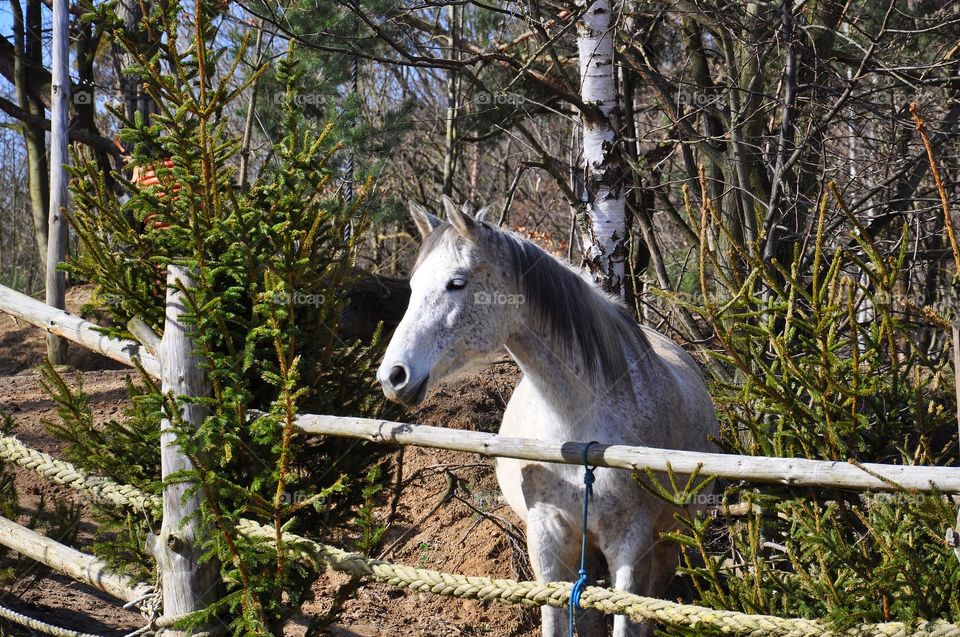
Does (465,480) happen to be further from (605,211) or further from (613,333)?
(613,333)

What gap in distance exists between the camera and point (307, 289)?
9.61ft

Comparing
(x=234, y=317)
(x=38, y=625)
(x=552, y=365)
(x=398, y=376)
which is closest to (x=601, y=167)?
(x=552, y=365)

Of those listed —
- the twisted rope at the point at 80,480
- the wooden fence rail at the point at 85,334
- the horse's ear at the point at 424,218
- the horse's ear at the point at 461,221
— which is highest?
the horse's ear at the point at 424,218

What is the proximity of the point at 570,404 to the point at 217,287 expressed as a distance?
1.26 m

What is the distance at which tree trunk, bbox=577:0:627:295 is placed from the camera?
5.12m

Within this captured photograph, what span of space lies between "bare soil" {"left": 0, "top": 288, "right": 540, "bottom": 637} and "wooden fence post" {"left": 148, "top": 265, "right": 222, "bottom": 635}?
1.37 metres

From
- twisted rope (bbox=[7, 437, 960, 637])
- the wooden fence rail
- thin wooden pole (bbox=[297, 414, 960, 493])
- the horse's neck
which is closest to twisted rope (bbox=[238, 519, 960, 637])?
twisted rope (bbox=[7, 437, 960, 637])

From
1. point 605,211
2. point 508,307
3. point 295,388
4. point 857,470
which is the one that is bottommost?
point 857,470

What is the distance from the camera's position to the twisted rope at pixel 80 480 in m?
2.93

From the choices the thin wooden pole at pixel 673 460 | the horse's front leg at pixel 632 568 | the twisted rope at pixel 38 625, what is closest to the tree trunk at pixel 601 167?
the horse's front leg at pixel 632 568

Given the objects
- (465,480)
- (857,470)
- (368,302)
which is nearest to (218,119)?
(857,470)

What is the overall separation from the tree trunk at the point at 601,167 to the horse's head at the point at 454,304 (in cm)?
217

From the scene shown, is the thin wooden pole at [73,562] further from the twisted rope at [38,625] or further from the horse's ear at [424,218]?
the horse's ear at [424,218]

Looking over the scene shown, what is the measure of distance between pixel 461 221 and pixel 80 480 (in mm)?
1546
